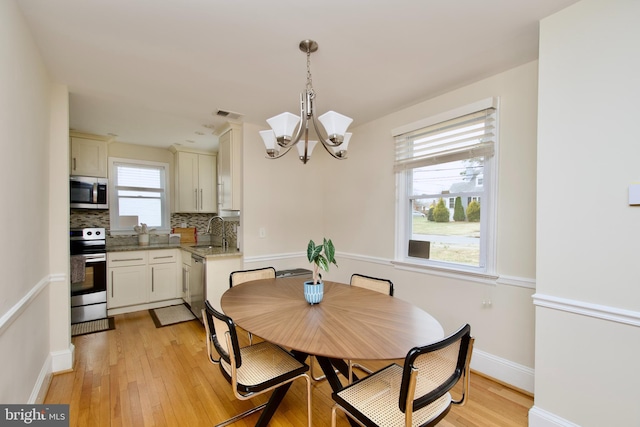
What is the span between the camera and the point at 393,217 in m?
3.07

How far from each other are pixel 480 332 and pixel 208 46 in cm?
305

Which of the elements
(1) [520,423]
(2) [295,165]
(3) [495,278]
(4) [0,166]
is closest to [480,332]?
(3) [495,278]

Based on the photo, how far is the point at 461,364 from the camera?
1.23m

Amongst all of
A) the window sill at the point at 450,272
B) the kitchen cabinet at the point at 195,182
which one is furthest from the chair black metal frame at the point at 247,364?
the kitchen cabinet at the point at 195,182

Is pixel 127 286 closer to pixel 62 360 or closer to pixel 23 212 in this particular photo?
pixel 62 360

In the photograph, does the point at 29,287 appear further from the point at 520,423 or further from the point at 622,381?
the point at 622,381

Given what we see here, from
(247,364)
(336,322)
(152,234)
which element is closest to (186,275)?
(152,234)

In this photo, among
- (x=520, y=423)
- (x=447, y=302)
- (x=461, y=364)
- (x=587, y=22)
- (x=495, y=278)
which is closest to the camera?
(x=461, y=364)

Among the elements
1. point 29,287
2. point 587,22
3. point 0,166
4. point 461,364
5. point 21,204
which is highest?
point 587,22

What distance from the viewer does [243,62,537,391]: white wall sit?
6.93ft

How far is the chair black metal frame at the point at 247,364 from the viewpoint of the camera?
1.40 metres

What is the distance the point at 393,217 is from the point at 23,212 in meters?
2.96

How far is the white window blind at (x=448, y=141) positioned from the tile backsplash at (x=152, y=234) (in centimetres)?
233

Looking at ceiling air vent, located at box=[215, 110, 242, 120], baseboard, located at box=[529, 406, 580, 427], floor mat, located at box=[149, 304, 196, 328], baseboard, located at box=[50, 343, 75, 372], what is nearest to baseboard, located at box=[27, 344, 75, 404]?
baseboard, located at box=[50, 343, 75, 372]
